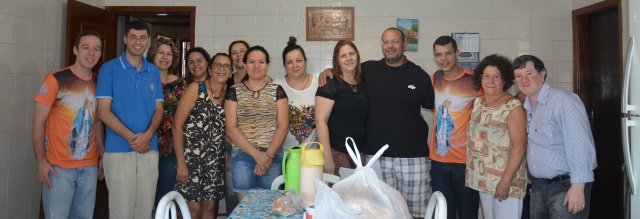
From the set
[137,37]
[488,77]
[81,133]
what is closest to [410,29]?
[488,77]

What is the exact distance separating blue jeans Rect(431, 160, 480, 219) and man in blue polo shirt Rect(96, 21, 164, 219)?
5.47 ft

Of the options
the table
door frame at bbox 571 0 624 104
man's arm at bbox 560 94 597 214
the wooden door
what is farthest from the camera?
door frame at bbox 571 0 624 104

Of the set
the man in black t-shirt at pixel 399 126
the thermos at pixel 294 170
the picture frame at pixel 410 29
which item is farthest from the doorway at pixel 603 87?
the thermos at pixel 294 170

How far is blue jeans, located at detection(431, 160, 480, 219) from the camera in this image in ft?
7.65

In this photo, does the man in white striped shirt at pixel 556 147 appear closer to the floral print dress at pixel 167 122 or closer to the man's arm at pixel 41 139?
the floral print dress at pixel 167 122

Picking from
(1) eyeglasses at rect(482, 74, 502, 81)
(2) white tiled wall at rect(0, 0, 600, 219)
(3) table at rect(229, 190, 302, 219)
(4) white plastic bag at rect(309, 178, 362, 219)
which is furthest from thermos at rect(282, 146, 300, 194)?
(2) white tiled wall at rect(0, 0, 600, 219)

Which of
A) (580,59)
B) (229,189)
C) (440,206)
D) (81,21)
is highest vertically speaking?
(81,21)

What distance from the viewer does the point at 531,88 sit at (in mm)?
1970

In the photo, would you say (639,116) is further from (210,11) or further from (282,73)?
(210,11)

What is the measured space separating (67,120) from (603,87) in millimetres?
4054

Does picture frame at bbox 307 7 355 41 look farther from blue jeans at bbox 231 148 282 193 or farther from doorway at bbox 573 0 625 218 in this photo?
doorway at bbox 573 0 625 218

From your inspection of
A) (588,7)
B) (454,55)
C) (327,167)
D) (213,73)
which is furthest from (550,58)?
(213,73)

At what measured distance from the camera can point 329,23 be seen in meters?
3.83

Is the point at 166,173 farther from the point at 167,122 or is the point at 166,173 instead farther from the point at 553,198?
the point at 553,198
